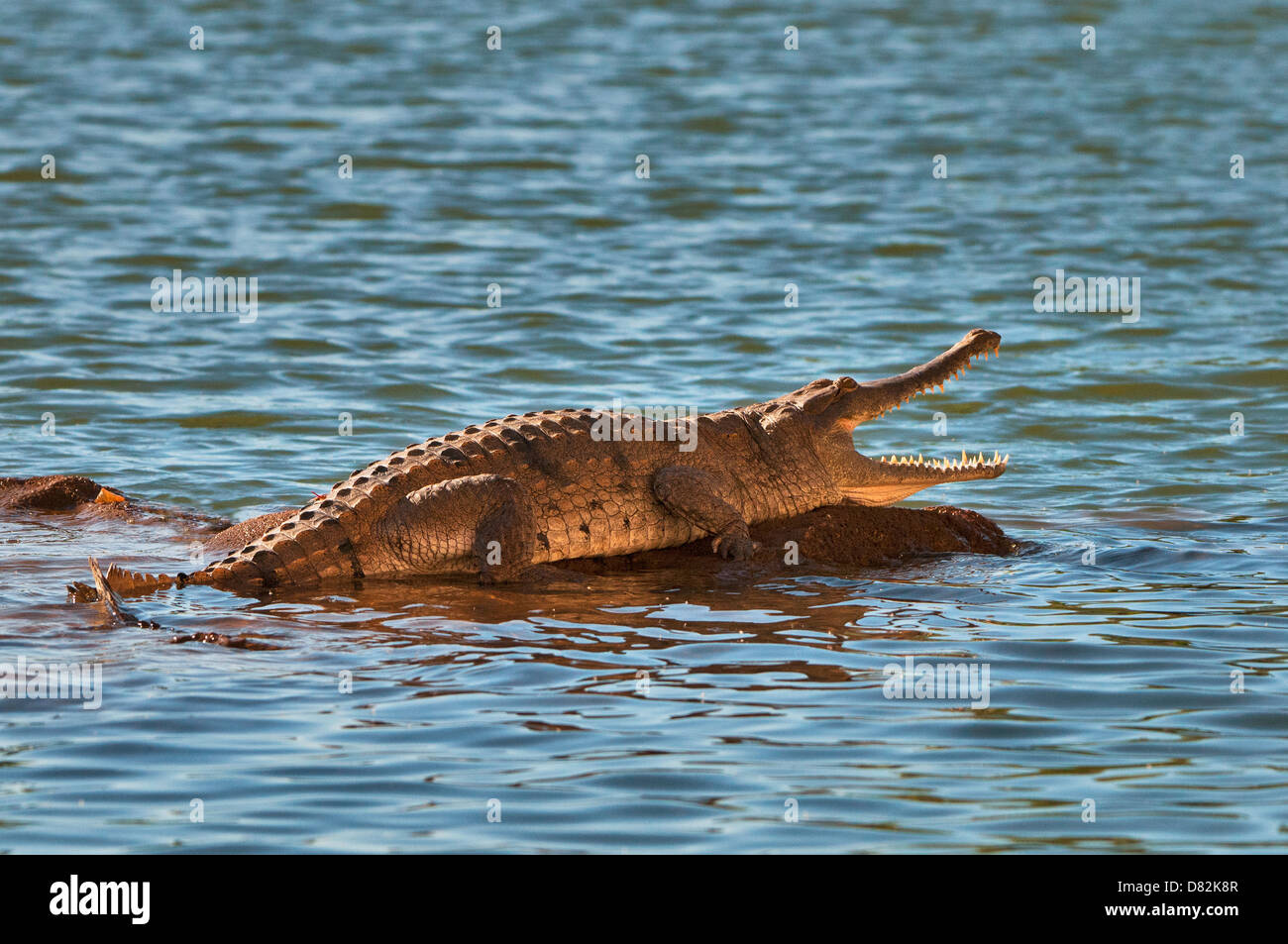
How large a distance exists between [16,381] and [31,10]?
954 inches

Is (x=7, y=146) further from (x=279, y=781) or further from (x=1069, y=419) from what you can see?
(x=279, y=781)

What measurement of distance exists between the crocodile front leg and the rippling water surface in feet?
1.09

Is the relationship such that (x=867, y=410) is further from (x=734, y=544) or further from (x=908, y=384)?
(x=734, y=544)

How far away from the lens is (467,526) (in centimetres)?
→ 760

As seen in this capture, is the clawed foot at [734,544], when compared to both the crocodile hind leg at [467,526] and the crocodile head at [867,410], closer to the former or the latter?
the crocodile head at [867,410]

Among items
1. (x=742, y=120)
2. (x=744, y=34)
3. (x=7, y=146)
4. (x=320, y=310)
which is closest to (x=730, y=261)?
(x=320, y=310)

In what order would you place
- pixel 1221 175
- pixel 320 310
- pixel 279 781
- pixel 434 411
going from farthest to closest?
pixel 1221 175 < pixel 320 310 < pixel 434 411 < pixel 279 781

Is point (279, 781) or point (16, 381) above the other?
point (16, 381)

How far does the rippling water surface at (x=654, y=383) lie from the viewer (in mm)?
5156

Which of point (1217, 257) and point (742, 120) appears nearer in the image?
point (1217, 257)

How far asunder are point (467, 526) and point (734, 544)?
1.36 m

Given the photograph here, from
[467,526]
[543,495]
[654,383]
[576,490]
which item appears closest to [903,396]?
[576,490]

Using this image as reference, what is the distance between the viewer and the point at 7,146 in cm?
2125
